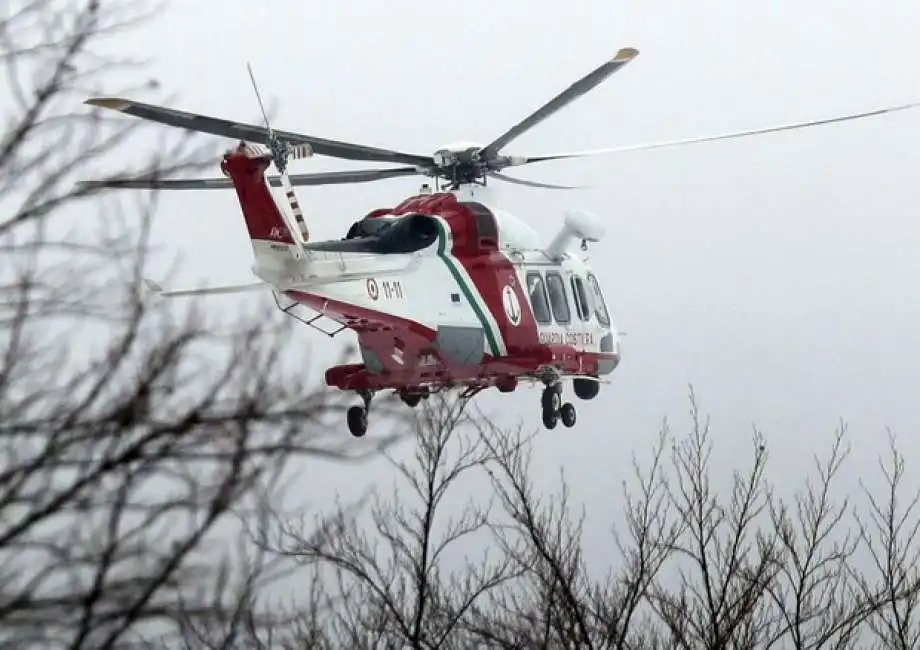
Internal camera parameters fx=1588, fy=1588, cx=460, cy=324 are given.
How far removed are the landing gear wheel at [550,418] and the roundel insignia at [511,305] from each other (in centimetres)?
169

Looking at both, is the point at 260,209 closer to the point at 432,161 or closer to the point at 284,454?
the point at 432,161

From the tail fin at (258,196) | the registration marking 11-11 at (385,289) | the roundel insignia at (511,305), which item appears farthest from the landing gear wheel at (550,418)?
the tail fin at (258,196)

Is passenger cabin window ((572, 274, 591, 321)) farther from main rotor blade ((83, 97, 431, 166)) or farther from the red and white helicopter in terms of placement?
main rotor blade ((83, 97, 431, 166))

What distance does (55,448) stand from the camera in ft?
16.9

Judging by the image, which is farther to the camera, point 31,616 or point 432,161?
point 432,161

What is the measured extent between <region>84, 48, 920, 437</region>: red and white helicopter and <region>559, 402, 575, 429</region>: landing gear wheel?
2 centimetres

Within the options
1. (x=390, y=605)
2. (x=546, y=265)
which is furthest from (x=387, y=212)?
(x=390, y=605)

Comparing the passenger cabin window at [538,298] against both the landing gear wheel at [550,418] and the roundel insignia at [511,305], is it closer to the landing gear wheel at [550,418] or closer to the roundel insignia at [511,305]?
the roundel insignia at [511,305]

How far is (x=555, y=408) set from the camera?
21.4 metres

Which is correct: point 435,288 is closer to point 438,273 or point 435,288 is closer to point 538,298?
point 438,273

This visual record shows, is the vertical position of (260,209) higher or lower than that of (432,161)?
lower

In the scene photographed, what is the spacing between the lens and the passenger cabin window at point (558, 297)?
70.3 feet

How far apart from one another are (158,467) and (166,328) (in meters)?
0.51

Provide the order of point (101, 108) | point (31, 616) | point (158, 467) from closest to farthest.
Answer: point (31, 616) < point (158, 467) < point (101, 108)
